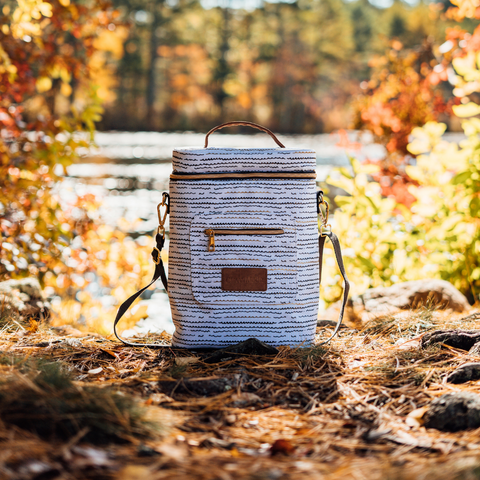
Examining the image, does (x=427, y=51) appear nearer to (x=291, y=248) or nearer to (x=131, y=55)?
(x=291, y=248)

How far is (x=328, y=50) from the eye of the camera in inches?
1411

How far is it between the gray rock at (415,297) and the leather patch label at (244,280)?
935 millimetres

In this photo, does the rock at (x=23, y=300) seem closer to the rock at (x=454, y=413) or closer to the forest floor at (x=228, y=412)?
the forest floor at (x=228, y=412)

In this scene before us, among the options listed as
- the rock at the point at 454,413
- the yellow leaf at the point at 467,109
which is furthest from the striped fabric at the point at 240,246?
the yellow leaf at the point at 467,109

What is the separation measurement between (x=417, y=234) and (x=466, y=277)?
41cm

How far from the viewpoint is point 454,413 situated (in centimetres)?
141

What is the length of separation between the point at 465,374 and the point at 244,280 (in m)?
0.88

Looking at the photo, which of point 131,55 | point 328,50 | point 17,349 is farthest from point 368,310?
point 328,50

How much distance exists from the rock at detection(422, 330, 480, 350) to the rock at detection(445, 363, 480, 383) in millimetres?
240

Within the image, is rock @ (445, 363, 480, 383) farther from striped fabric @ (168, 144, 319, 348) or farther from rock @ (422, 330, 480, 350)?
striped fabric @ (168, 144, 319, 348)

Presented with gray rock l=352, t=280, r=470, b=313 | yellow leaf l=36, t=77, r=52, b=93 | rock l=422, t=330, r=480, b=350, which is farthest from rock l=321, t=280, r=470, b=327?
yellow leaf l=36, t=77, r=52, b=93

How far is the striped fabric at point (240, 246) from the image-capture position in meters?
2.06

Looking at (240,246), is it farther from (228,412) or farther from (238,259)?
(228,412)

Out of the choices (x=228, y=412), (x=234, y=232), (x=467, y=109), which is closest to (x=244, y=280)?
(x=234, y=232)
